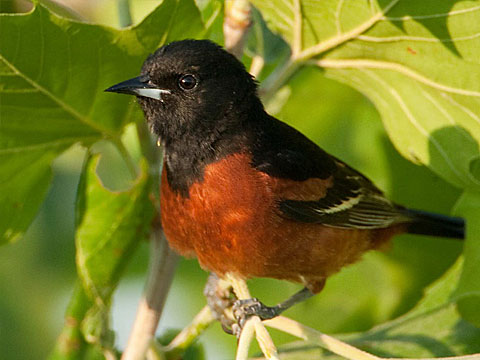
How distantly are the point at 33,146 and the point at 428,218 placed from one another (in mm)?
2115

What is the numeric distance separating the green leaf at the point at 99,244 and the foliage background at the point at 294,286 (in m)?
0.81

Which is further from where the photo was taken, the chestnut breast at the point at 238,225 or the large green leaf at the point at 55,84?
the chestnut breast at the point at 238,225

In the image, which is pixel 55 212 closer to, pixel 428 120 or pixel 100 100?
pixel 100 100

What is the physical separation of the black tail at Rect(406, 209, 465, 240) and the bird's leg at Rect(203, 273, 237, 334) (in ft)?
3.83

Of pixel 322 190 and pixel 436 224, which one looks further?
pixel 436 224

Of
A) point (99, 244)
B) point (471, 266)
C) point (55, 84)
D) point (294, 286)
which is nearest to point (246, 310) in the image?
point (99, 244)

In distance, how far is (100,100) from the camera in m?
3.38

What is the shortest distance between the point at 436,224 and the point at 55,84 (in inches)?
84.8

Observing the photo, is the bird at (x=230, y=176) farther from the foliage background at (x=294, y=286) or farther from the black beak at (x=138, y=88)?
the foliage background at (x=294, y=286)

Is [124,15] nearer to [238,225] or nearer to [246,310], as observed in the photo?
[238,225]

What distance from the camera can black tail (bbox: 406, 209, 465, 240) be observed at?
4242 mm

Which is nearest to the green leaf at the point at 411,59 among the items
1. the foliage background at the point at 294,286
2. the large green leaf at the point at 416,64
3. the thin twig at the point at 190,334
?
the large green leaf at the point at 416,64

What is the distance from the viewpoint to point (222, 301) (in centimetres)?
367

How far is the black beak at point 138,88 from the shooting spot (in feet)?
10.5
